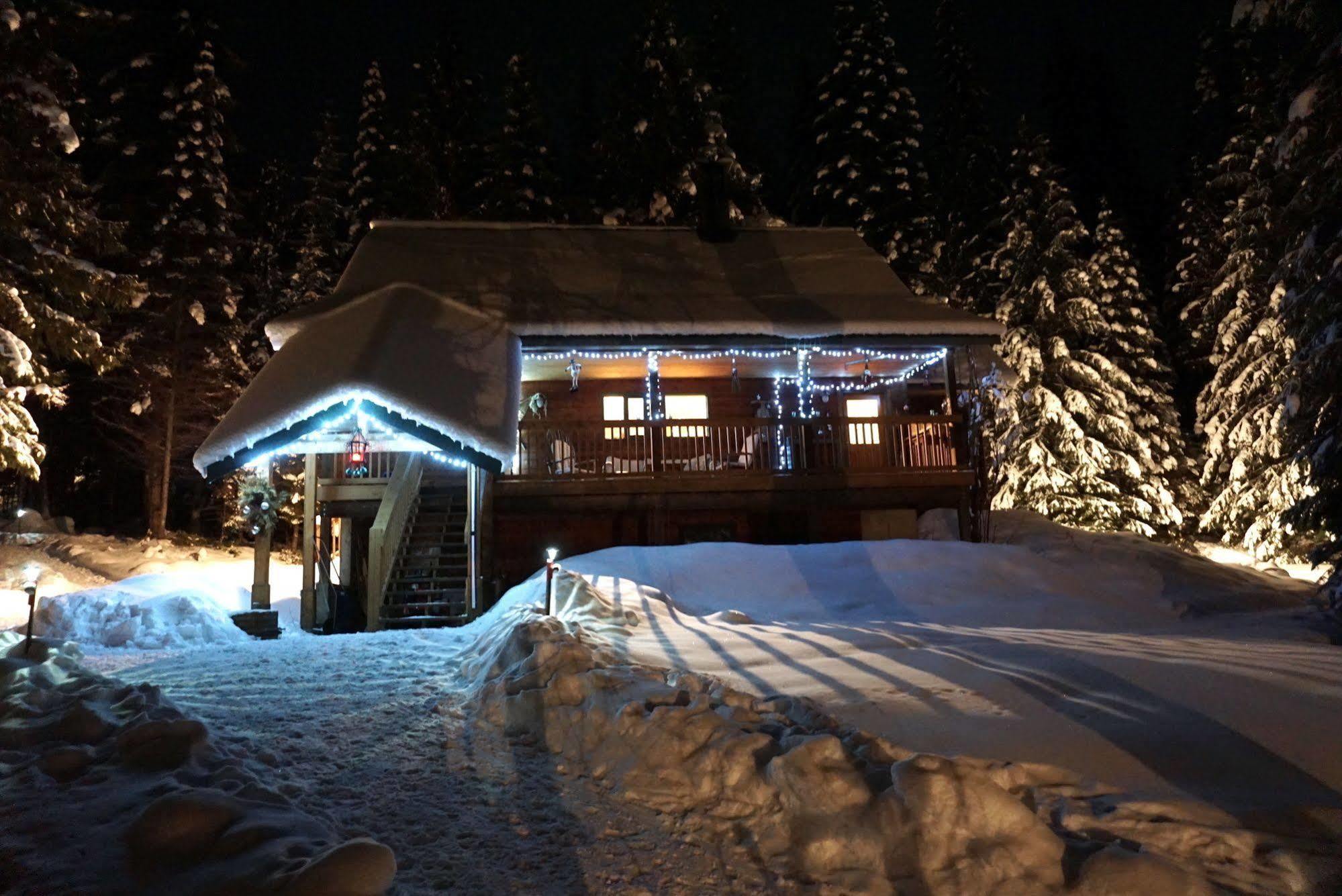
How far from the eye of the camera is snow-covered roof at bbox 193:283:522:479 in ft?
39.8

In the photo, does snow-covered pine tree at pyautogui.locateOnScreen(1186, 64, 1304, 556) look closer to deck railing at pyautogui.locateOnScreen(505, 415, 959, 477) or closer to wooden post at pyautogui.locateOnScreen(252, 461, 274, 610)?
deck railing at pyautogui.locateOnScreen(505, 415, 959, 477)

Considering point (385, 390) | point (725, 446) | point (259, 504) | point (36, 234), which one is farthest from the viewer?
point (725, 446)

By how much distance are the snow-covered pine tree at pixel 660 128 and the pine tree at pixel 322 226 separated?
38.8ft

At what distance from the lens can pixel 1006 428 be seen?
24.4 m

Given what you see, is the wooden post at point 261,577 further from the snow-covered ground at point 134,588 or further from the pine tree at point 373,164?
the pine tree at point 373,164

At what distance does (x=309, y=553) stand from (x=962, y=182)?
94.0 feet

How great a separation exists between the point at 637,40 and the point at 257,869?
31.7 metres

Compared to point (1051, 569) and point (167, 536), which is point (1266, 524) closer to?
point (1051, 569)

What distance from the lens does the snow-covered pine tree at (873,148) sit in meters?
30.2

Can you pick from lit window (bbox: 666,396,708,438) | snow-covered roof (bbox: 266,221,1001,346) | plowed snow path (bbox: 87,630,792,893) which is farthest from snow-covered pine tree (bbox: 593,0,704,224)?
plowed snow path (bbox: 87,630,792,893)

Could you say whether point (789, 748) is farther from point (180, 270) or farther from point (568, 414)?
point (180, 270)

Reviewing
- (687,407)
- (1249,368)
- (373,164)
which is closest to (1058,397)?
(1249,368)

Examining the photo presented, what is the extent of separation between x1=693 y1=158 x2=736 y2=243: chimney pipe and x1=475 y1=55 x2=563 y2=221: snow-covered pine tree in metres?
11.8

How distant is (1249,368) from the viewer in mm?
21453
